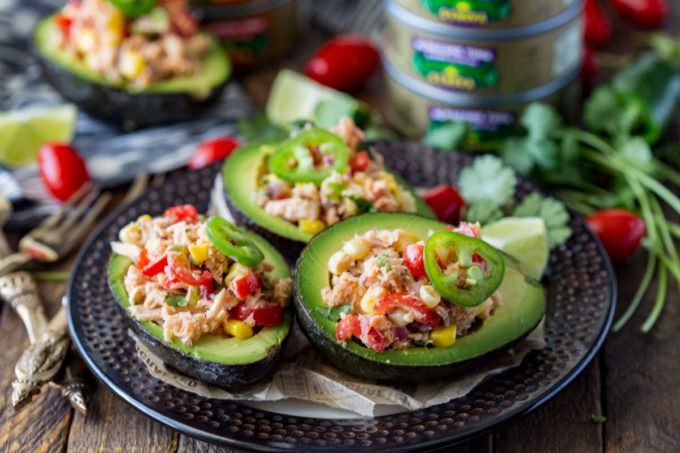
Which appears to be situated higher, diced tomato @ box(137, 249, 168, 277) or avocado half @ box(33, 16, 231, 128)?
diced tomato @ box(137, 249, 168, 277)

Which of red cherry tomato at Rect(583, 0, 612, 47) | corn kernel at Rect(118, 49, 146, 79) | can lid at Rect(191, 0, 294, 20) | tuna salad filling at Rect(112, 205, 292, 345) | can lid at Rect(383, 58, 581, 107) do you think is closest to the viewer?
tuna salad filling at Rect(112, 205, 292, 345)

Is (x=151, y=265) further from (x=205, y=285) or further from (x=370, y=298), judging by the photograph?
Result: (x=370, y=298)

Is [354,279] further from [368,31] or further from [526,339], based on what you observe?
[368,31]

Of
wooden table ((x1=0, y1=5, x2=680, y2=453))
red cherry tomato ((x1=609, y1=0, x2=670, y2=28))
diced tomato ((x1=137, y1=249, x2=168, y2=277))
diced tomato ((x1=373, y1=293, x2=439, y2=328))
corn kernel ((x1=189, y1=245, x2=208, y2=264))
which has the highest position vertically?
corn kernel ((x1=189, y1=245, x2=208, y2=264))

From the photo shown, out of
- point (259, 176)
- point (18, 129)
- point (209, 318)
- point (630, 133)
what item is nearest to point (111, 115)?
point (18, 129)

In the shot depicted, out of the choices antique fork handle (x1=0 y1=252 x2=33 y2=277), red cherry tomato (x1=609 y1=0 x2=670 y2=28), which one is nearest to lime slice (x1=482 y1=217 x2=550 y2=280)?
antique fork handle (x1=0 y1=252 x2=33 y2=277)

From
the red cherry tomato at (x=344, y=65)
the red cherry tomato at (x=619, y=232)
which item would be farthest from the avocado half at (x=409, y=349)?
the red cherry tomato at (x=344, y=65)

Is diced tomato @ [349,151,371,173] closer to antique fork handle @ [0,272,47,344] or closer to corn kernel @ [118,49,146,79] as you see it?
antique fork handle @ [0,272,47,344]
